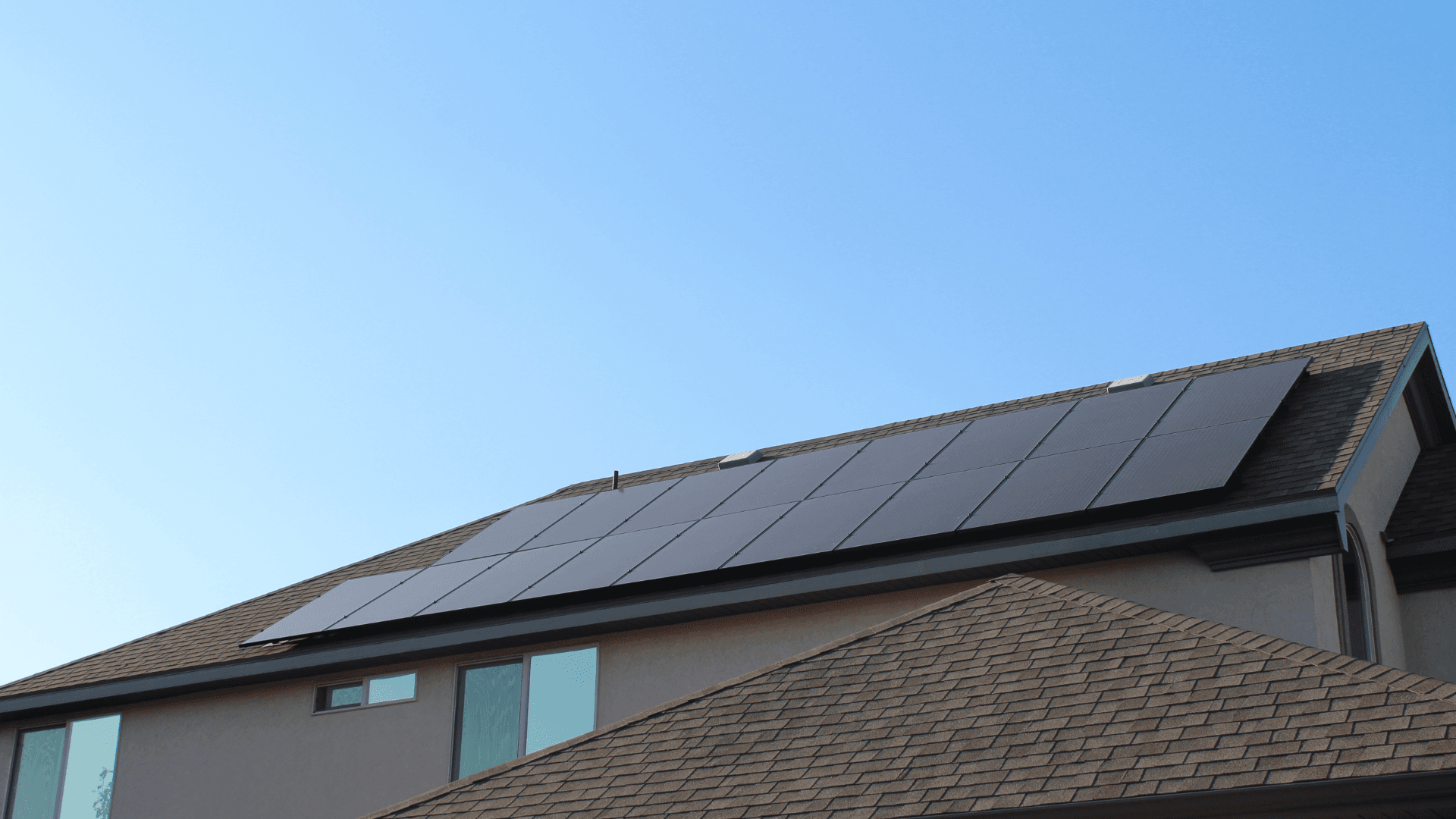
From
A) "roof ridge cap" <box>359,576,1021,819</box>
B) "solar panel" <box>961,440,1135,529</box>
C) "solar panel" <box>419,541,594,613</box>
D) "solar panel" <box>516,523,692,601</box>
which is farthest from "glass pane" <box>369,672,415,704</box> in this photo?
"solar panel" <box>961,440,1135,529</box>

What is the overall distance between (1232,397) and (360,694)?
10.1 meters

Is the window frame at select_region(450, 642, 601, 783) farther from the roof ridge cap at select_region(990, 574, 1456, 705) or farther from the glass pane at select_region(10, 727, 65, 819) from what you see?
the glass pane at select_region(10, 727, 65, 819)

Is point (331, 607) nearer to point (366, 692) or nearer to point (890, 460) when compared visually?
point (366, 692)

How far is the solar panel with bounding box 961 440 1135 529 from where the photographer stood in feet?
39.6

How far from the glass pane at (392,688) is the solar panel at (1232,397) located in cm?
852

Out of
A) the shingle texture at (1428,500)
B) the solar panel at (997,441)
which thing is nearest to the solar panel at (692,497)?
the solar panel at (997,441)

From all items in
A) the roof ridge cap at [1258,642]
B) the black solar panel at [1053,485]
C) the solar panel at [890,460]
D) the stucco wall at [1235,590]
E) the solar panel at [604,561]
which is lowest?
the roof ridge cap at [1258,642]

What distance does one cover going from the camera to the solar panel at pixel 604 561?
14.4 m

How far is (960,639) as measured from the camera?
9672mm

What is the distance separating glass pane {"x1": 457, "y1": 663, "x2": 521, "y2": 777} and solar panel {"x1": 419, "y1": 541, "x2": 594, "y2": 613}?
29.4 inches

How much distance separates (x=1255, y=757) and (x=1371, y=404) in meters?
7.25

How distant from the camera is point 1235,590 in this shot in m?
11.1

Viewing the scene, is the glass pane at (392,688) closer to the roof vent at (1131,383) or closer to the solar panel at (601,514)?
the solar panel at (601,514)

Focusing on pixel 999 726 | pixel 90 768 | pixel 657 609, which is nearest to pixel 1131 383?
pixel 657 609
